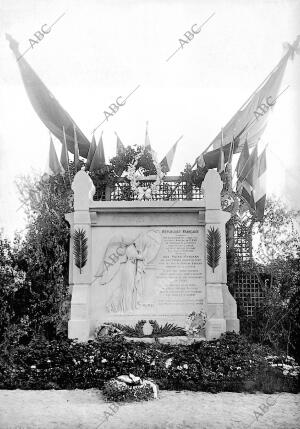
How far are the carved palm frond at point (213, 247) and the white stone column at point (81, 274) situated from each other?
9.78ft

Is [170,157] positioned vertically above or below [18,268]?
above

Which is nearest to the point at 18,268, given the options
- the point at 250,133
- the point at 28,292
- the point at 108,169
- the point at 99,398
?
the point at 28,292

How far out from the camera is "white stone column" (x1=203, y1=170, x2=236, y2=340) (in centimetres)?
1277

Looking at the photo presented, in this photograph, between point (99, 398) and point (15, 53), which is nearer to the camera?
point (99, 398)

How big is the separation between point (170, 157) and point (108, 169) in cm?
248

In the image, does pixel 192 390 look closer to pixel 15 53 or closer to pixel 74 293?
pixel 74 293

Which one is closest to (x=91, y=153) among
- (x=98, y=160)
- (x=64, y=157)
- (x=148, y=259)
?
(x=98, y=160)


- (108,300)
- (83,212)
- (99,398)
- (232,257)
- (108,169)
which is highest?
(108,169)

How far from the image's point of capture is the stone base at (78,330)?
12.7 metres

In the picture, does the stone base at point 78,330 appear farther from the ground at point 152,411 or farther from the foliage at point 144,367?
the ground at point 152,411

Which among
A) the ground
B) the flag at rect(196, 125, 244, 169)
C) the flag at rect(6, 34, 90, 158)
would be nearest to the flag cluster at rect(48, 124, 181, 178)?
the flag at rect(6, 34, 90, 158)

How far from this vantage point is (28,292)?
48.5 feet

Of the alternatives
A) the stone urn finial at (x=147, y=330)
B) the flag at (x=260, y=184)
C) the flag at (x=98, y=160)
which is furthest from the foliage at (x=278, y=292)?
the flag at (x=98, y=160)

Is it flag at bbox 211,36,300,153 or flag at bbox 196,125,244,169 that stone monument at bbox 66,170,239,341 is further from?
flag at bbox 211,36,300,153
